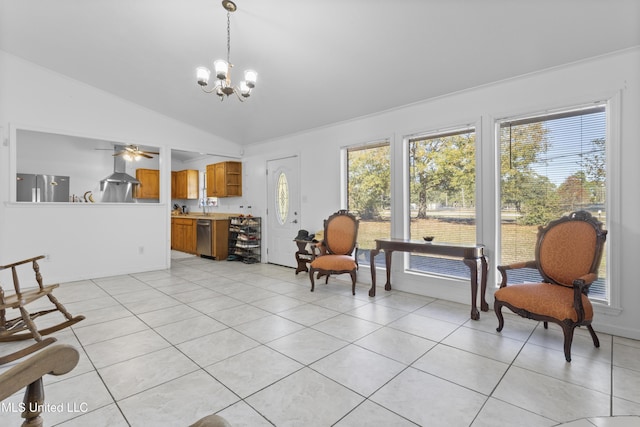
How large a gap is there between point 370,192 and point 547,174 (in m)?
2.21

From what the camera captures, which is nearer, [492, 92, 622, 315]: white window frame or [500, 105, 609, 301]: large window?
[492, 92, 622, 315]: white window frame

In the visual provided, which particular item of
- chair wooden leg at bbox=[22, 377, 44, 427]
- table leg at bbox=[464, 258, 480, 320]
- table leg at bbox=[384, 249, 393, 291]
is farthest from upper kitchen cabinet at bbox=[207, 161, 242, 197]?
chair wooden leg at bbox=[22, 377, 44, 427]

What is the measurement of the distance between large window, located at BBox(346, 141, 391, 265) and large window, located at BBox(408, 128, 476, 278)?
0.41 m

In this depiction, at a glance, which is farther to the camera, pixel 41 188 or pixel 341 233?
pixel 41 188

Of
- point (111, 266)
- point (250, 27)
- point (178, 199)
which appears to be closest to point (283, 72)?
point (250, 27)

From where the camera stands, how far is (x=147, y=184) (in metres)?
7.87

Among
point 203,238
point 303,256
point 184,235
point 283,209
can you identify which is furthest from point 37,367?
point 184,235

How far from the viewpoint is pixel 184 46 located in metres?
3.65

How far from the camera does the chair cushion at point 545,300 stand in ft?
7.60

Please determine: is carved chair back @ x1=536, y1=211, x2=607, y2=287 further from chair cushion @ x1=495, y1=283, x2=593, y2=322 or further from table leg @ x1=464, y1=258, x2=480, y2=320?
table leg @ x1=464, y1=258, x2=480, y2=320

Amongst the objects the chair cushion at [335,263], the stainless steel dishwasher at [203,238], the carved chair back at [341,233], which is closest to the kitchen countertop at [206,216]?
the stainless steel dishwasher at [203,238]

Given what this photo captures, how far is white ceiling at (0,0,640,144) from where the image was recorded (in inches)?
102

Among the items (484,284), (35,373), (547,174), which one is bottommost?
(484,284)

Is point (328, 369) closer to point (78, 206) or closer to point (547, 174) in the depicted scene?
point (547, 174)
